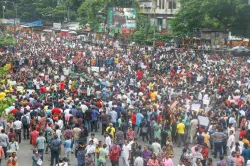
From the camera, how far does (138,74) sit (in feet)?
105

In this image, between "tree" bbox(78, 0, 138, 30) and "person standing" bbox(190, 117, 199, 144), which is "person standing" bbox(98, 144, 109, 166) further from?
"tree" bbox(78, 0, 138, 30)

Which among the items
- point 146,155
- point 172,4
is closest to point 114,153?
point 146,155

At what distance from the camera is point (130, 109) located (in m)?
20.9

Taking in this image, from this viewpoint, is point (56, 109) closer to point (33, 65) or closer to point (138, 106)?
point (138, 106)

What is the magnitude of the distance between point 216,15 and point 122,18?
9048mm

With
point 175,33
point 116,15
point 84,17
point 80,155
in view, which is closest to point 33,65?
point 116,15

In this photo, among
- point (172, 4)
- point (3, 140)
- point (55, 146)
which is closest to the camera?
point (55, 146)

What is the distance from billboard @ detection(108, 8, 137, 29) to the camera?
4875 centimetres

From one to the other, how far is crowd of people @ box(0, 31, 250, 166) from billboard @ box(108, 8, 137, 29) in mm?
8842

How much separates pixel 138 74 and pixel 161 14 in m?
38.1

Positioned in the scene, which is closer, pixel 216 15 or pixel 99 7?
pixel 216 15

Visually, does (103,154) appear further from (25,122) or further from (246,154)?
(25,122)

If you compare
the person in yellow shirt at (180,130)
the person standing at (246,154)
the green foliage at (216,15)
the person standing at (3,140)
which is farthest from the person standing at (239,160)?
the green foliage at (216,15)

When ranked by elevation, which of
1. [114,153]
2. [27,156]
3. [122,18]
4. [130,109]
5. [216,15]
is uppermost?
[216,15]
